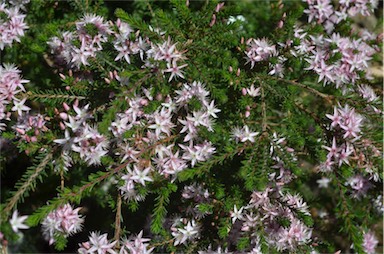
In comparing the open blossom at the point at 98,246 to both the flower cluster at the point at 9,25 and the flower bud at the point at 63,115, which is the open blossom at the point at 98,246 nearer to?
the flower bud at the point at 63,115

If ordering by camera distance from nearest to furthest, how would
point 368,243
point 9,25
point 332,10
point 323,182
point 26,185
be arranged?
1. point 26,185
2. point 9,25
3. point 332,10
4. point 368,243
5. point 323,182

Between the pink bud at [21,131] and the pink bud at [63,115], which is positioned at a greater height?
the pink bud at [63,115]

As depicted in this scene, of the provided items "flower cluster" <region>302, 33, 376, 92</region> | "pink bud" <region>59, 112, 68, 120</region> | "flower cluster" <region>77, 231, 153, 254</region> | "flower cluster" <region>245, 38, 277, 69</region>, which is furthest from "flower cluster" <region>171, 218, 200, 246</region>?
"flower cluster" <region>302, 33, 376, 92</region>

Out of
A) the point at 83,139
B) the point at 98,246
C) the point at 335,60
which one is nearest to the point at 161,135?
the point at 83,139

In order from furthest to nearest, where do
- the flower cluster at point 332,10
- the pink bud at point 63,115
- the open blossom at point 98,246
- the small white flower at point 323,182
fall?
the small white flower at point 323,182
the flower cluster at point 332,10
the pink bud at point 63,115
the open blossom at point 98,246

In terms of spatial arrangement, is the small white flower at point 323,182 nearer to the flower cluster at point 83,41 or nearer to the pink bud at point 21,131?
the flower cluster at point 83,41

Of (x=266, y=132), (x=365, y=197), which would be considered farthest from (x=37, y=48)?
(x=365, y=197)

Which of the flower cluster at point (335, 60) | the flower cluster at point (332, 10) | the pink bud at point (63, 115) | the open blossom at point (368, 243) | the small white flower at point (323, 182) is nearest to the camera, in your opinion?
Result: the pink bud at point (63, 115)

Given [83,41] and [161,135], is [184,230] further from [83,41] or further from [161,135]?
[83,41]

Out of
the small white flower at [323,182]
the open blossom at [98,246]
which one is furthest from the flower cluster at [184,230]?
the small white flower at [323,182]

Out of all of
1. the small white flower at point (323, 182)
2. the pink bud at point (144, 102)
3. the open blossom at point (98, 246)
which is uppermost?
the pink bud at point (144, 102)

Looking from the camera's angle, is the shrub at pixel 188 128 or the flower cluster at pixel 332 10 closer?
the shrub at pixel 188 128
